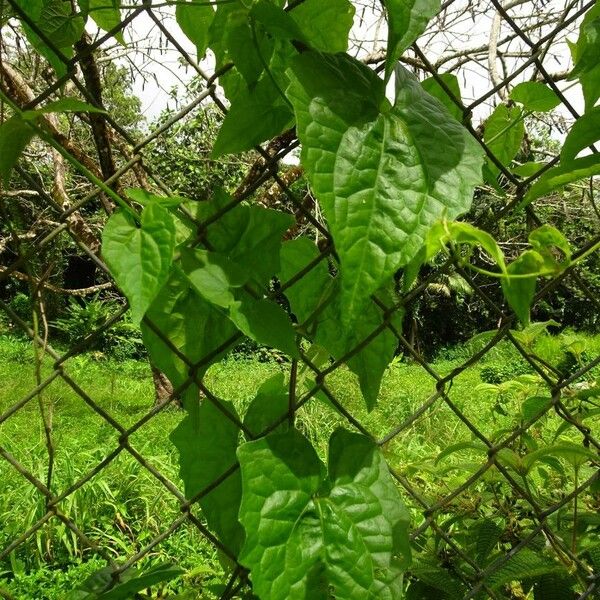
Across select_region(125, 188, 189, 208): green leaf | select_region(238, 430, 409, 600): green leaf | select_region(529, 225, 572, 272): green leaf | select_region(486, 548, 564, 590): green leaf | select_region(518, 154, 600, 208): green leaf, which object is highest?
select_region(125, 188, 189, 208): green leaf

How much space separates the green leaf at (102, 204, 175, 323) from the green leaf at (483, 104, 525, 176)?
362mm

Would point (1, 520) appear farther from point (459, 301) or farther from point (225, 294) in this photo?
point (459, 301)

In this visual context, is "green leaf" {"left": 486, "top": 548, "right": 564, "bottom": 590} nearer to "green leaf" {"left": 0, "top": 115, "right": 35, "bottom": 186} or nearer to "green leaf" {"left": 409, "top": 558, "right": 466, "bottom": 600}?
"green leaf" {"left": 409, "top": 558, "right": 466, "bottom": 600}

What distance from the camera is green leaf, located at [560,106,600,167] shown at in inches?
21.4

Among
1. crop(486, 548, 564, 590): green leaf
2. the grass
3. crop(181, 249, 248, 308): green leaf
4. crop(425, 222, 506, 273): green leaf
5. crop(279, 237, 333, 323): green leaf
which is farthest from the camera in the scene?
the grass

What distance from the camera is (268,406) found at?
0.59 meters

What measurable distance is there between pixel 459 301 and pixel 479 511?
7.71 meters

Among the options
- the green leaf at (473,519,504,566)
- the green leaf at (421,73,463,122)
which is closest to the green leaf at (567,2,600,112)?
the green leaf at (421,73,463,122)

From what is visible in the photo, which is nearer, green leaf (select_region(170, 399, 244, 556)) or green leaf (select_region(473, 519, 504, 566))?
green leaf (select_region(170, 399, 244, 556))

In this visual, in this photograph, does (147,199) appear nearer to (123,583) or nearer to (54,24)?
(54,24)

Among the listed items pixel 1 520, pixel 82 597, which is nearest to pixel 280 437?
pixel 82 597

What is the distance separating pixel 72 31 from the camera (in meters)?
0.53

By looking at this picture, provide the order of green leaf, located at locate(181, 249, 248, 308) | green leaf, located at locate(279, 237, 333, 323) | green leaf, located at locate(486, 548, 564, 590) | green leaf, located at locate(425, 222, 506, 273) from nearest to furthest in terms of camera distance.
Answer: green leaf, located at locate(425, 222, 506, 273) → green leaf, located at locate(181, 249, 248, 308) → green leaf, located at locate(279, 237, 333, 323) → green leaf, located at locate(486, 548, 564, 590)

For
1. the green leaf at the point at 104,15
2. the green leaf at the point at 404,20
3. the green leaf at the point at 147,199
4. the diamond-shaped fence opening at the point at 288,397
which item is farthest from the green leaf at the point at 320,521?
the green leaf at the point at 104,15
